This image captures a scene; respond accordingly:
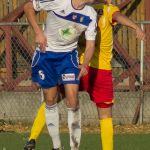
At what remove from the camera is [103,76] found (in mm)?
10016

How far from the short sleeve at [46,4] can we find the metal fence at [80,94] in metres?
5.46

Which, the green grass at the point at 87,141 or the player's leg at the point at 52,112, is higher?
the player's leg at the point at 52,112

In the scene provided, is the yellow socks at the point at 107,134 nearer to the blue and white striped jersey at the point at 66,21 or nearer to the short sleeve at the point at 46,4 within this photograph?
the blue and white striped jersey at the point at 66,21

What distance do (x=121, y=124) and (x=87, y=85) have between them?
16.3ft

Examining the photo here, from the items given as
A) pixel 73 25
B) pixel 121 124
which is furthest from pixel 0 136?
pixel 73 25

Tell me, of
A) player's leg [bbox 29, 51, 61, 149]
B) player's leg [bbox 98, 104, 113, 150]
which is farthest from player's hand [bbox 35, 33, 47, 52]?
player's leg [bbox 98, 104, 113, 150]

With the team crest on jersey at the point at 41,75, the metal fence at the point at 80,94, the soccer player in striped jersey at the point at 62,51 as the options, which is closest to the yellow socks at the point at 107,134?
the soccer player in striped jersey at the point at 62,51

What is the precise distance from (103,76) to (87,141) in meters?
2.46

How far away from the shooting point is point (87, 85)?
396 inches

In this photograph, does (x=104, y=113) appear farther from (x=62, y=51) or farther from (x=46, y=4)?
(x=46, y=4)

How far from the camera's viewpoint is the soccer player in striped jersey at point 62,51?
9.46 metres

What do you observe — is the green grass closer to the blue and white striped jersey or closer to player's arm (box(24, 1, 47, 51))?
player's arm (box(24, 1, 47, 51))

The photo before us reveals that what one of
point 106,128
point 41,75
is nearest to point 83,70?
point 41,75

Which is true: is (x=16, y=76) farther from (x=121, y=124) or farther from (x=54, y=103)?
(x=54, y=103)
